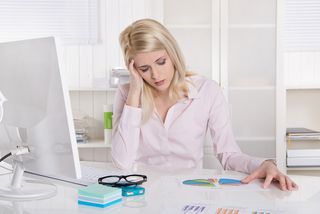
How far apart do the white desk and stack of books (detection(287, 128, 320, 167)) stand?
5.23 feet

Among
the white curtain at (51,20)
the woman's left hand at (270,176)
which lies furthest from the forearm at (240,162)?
the white curtain at (51,20)

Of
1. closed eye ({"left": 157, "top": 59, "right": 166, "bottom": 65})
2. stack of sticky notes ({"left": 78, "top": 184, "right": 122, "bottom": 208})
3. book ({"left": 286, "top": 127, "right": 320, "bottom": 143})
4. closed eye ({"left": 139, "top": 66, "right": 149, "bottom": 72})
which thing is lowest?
book ({"left": 286, "top": 127, "right": 320, "bottom": 143})

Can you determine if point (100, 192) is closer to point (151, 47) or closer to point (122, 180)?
point (122, 180)

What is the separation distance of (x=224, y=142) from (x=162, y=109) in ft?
1.10

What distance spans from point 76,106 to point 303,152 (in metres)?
1.64

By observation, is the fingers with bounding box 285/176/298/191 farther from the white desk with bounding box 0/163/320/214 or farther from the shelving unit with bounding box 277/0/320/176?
the shelving unit with bounding box 277/0/320/176

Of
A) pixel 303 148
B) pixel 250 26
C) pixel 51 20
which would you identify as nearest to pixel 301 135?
pixel 303 148

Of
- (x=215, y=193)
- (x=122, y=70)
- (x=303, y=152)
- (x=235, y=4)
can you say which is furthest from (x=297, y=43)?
(x=215, y=193)

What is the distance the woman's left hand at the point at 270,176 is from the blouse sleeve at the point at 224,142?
0.50ft

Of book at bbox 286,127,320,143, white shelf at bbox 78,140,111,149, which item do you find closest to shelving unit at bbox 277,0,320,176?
book at bbox 286,127,320,143

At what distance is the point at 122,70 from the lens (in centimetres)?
320

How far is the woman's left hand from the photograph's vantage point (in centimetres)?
144

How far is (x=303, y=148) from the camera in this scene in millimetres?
3148

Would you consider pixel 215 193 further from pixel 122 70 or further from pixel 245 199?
pixel 122 70
